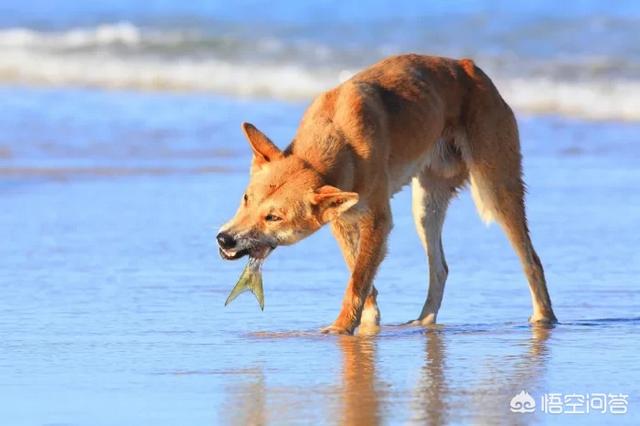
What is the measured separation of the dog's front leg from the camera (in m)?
7.44

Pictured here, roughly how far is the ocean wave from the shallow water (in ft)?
13.9

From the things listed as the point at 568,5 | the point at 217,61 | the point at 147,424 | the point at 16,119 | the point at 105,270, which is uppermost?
the point at 568,5

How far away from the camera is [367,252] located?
7.52m

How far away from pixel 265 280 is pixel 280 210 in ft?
5.95

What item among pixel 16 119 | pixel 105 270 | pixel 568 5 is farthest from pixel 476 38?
pixel 105 270

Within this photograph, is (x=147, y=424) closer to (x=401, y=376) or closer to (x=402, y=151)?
(x=401, y=376)

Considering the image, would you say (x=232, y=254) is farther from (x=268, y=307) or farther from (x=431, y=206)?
(x=431, y=206)

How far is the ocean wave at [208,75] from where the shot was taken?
61.4ft

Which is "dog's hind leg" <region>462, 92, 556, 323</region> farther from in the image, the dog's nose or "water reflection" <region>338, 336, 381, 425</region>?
the dog's nose

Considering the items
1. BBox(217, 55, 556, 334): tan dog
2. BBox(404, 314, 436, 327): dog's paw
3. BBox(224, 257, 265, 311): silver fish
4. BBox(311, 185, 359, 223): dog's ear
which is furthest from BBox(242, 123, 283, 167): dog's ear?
BBox(404, 314, 436, 327): dog's paw

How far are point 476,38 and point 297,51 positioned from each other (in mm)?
3928

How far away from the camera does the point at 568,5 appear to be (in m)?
33.3

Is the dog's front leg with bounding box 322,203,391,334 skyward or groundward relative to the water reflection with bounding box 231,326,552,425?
skyward

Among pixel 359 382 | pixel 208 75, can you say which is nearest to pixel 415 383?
pixel 359 382
